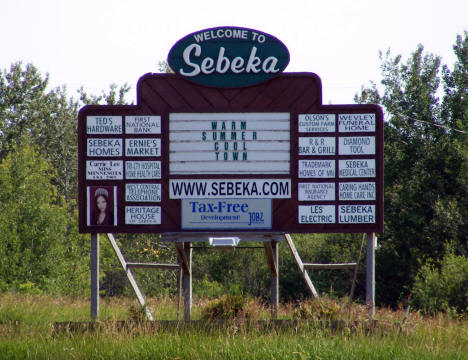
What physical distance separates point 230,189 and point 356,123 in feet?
9.74

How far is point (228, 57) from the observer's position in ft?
46.6

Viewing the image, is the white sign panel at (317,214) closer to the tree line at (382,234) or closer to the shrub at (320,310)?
the shrub at (320,310)

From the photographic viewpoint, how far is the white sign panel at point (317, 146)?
14.0 m

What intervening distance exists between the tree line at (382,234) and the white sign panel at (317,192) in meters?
11.7

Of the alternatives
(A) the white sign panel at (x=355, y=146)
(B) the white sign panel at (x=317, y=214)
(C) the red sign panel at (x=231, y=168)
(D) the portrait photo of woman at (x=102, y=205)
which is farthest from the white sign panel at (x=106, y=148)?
(A) the white sign panel at (x=355, y=146)

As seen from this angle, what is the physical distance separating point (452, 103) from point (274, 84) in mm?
24674

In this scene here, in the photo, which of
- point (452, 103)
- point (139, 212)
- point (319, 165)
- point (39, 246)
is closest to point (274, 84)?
point (319, 165)

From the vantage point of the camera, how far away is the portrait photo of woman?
1396 cm

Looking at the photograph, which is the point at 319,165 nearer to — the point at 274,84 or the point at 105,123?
the point at 274,84

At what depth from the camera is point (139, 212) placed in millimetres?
13977

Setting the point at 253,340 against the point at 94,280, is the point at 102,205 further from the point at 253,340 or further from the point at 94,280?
the point at 253,340

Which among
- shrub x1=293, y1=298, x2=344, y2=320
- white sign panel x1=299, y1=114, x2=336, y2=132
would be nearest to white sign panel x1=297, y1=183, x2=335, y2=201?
white sign panel x1=299, y1=114, x2=336, y2=132

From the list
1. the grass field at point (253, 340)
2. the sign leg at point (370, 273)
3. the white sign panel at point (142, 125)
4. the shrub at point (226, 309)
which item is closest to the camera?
the grass field at point (253, 340)

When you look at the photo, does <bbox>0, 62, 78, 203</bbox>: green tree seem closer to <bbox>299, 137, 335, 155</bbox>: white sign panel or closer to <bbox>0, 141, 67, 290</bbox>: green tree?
<bbox>0, 141, 67, 290</bbox>: green tree
